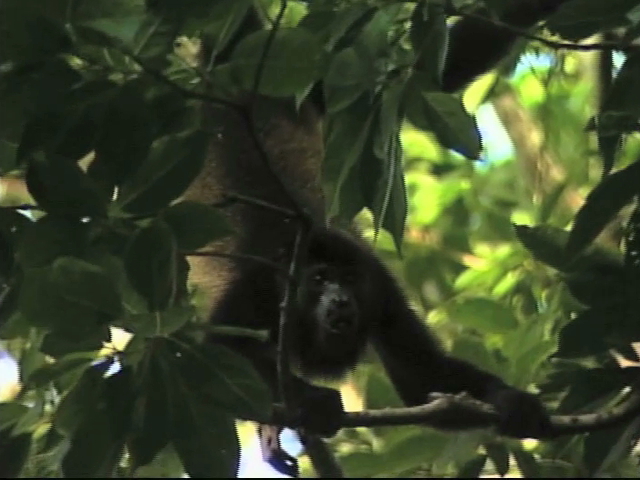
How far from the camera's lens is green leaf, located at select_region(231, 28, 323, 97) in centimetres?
82

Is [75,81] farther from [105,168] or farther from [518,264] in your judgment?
[518,264]

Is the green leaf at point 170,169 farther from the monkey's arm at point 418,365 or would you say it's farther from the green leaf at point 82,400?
the monkey's arm at point 418,365

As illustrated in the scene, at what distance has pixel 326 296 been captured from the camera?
1.50 metres

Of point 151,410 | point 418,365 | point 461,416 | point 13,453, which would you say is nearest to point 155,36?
point 151,410

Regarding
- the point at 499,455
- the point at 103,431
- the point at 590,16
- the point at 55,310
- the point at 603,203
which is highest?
the point at 590,16

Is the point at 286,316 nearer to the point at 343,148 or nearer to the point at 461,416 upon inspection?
the point at 343,148

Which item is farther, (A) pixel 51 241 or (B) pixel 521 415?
(B) pixel 521 415

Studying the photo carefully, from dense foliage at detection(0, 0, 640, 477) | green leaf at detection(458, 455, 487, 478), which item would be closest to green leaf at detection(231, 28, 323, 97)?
dense foliage at detection(0, 0, 640, 477)

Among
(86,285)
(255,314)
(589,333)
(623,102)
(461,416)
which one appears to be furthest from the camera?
(255,314)

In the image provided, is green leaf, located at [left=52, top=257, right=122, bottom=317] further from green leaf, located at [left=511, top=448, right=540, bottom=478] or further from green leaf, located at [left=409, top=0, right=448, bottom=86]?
green leaf, located at [left=511, top=448, right=540, bottom=478]

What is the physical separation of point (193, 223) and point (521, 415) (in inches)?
25.1

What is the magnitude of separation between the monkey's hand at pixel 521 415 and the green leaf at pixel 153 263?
1.90 feet

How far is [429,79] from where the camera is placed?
84cm

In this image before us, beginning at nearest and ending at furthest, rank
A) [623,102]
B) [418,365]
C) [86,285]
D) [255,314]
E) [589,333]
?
1. [86,285]
2. [623,102]
3. [589,333]
4. [255,314]
5. [418,365]
